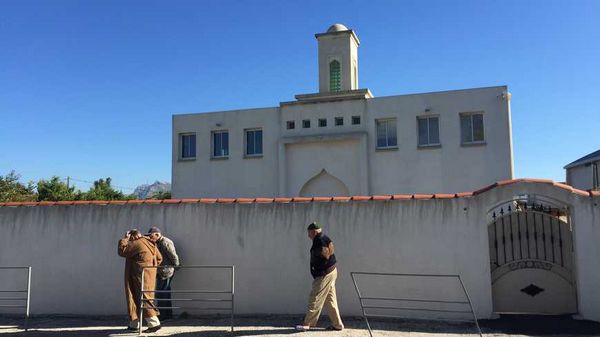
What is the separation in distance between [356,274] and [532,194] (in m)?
3.29

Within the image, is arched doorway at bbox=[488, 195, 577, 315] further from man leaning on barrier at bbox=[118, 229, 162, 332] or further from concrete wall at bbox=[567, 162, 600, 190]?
concrete wall at bbox=[567, 162, 600, 190]

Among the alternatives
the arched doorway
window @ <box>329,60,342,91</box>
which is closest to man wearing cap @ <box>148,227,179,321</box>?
the arched doorway

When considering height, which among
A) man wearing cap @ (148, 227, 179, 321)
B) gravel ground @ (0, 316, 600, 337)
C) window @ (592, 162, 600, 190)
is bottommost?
gravel ground @ (0, 316, 600, 337)

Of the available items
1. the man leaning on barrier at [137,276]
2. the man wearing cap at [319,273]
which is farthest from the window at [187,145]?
the man wearing cap at [319,273]

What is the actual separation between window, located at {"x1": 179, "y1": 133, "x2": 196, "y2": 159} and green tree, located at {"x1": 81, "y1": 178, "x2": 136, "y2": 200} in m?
10.3

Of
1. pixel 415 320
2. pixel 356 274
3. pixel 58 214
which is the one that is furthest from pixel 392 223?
pixel 58 214

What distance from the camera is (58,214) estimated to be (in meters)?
9.83

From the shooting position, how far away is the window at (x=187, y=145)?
2609 centimetres

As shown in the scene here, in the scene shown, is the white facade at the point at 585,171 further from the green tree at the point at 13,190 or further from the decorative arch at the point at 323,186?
the green tree at the point at 13,190

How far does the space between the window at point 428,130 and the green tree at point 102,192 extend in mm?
20940

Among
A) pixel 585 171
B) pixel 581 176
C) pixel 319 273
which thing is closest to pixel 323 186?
pixel 319 273

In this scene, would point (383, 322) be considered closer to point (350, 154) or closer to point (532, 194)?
point (532, 194)

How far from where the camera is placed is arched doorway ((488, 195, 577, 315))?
8711 mm

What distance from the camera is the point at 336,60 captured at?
2627cm
